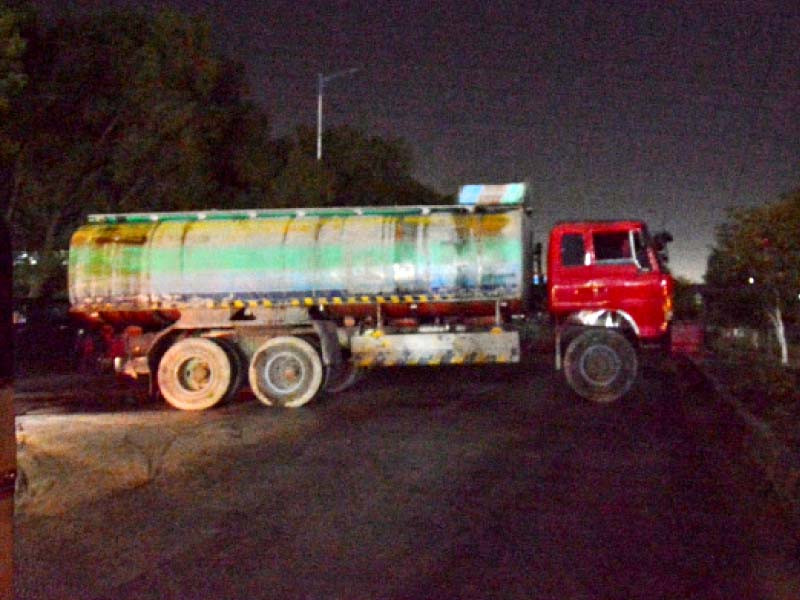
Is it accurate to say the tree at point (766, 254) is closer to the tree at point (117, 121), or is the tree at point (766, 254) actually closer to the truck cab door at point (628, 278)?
the truck cab door at point (628, 278)

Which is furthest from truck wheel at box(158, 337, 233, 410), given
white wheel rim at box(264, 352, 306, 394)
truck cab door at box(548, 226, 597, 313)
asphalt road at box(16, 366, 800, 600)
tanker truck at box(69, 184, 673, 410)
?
Answer: truck cab door at box(548, 226, 597, 313)

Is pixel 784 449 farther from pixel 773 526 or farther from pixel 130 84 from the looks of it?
pixel 130 84

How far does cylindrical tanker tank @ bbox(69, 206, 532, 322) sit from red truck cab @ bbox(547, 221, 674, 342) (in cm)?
72

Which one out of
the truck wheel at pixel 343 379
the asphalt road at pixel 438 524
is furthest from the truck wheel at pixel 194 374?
the asphalt road at pixel 438 524

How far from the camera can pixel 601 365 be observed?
16.6 metres

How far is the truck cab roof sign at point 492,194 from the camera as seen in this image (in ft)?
57.4

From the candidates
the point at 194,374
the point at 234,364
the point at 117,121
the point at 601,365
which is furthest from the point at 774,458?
the point at 117,121

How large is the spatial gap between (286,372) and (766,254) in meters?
11.6

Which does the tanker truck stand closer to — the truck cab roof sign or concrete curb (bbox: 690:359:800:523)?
the truck cab roof sign

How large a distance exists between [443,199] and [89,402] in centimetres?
3266

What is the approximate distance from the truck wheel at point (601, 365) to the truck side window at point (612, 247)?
1.24 m

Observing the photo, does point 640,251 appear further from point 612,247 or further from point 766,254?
point 766,254

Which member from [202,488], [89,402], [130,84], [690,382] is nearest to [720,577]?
[202,488]

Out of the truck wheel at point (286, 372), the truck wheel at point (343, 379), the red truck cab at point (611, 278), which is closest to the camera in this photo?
the red truck cab at point (611, 278)
